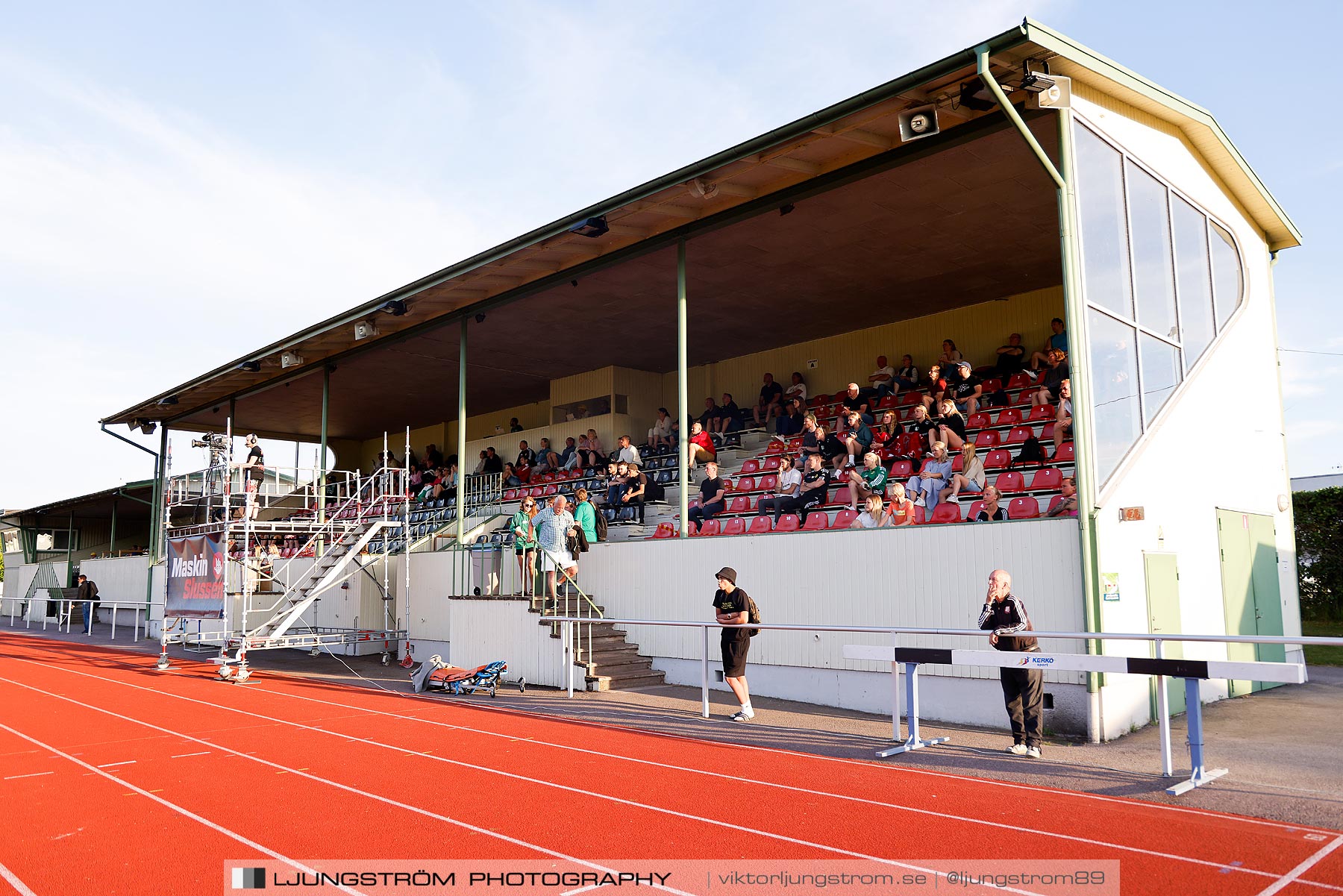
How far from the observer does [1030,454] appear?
1305 centimetres

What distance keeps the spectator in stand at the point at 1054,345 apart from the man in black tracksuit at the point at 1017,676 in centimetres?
784

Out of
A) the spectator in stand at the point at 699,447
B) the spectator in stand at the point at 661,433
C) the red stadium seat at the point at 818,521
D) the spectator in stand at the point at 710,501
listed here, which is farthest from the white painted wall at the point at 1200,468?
the spectator in stand at the point at 661,433

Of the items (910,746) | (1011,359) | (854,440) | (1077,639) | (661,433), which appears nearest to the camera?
(910,746)

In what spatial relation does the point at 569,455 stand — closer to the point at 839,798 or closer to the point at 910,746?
the point at 910,746

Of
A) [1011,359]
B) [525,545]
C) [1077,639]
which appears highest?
[1011,359]

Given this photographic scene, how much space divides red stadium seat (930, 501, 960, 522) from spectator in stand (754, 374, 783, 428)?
7.72 meters

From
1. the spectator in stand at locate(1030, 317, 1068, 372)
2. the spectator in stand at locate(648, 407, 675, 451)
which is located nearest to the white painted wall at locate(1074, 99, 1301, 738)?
the spectator in stand at locate(1030, 317, 1068, 372)

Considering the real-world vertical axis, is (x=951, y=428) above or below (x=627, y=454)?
below

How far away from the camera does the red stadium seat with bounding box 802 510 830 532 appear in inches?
555

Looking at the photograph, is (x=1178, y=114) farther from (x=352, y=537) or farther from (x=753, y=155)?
(x=352, y=537)

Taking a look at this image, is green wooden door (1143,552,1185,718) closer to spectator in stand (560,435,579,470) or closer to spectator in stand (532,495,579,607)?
spectator in stand (532,495,579,607)

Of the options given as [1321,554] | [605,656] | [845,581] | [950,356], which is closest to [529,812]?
[845,581]

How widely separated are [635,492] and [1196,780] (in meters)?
10.8

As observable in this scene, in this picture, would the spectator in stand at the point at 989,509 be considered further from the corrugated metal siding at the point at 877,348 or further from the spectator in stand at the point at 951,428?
the corrugated metal siding at the point at 877,348
